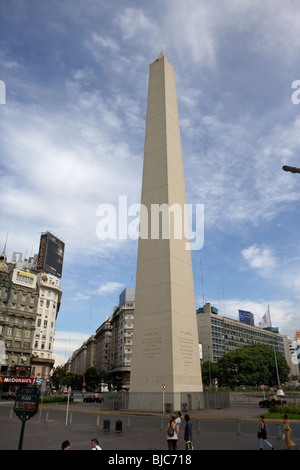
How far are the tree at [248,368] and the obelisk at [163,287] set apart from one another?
54.5 m

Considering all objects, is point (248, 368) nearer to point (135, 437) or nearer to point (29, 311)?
point (29, 311)

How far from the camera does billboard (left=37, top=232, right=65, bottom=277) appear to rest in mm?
108562

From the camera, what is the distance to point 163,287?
Result: 3441cm

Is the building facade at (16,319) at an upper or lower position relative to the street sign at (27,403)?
upper

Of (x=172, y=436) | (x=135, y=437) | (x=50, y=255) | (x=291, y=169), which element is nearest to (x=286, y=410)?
(x=135, y=437)

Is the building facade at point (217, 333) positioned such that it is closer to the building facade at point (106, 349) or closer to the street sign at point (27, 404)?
the building facade at point (106, 349)

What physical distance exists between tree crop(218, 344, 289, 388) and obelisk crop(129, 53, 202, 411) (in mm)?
54516

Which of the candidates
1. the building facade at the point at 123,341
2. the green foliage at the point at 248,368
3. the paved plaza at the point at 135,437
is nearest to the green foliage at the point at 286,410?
the paved plaza at the point at 135,437

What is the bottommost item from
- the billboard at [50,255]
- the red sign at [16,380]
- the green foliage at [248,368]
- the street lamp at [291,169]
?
the red sign at [16,380]

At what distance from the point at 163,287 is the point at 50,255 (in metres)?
83.3

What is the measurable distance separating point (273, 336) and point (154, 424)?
15991 centimetres

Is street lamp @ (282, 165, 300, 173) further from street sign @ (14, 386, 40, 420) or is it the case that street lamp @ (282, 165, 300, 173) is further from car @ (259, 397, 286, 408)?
car @ (259, 397, 286, 408)

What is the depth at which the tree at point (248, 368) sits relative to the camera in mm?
83000
